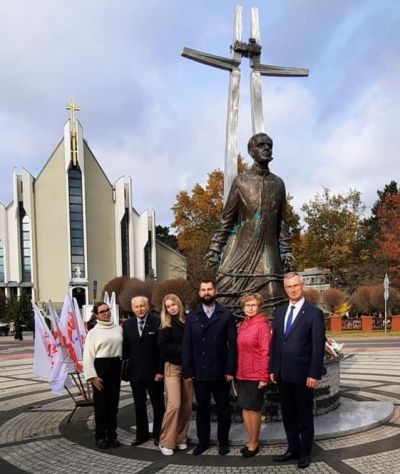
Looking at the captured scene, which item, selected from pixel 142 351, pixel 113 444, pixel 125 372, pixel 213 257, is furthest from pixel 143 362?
pixel 213 257

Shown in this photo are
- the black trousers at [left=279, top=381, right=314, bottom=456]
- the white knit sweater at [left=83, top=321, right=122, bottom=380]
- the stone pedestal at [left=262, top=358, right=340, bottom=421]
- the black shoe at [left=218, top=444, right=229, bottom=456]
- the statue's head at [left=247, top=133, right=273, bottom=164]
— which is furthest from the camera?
the statue's head at [left=247, top=133, right=273, bottom=164]

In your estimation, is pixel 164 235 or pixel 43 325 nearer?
pixel 43 325

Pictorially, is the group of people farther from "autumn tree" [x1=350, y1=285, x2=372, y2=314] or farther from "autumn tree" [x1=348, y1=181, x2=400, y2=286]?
"autumn tree" [x1=348, y1=181, x2=400, y2=286]

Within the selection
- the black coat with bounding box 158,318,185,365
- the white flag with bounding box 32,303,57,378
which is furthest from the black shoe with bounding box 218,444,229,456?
the white flag with bounding box 32,303,57,378

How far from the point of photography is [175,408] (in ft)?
18.1

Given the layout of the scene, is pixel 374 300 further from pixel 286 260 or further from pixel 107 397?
pixel 107 397

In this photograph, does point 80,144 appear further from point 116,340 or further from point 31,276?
point 116,340

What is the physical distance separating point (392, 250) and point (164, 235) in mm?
52595

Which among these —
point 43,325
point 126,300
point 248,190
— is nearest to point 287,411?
point 248,190

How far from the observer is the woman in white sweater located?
227 inches

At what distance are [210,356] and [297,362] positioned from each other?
915 millimetres

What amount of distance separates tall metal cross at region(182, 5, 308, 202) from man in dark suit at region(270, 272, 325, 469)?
812 cm

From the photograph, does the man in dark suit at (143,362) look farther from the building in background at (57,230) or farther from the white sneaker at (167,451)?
the building in background at (57,230)

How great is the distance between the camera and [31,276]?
5694 centimetres
